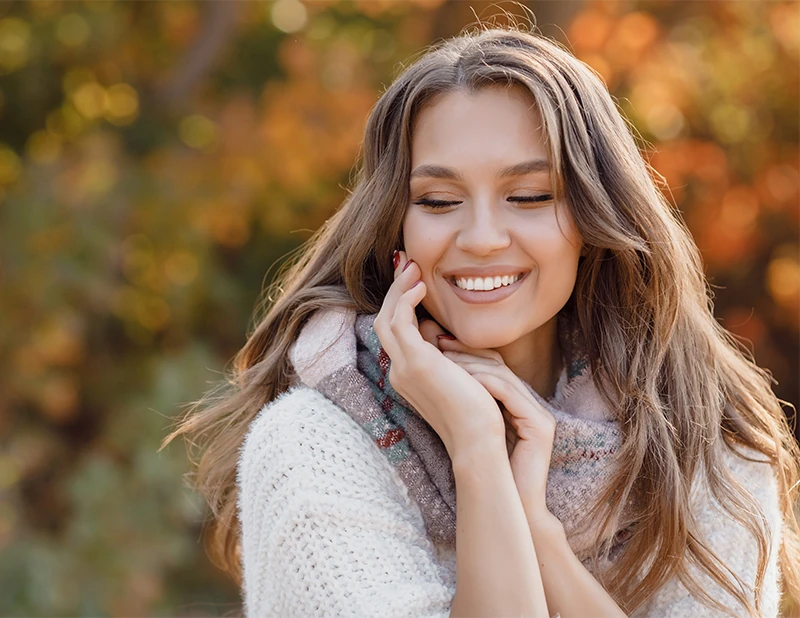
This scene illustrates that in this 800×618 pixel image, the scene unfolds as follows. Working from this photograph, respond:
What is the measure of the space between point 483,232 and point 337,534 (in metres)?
0.68

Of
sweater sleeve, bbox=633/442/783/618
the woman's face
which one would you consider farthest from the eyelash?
sweater sleeve, bbox=633/442/783/618

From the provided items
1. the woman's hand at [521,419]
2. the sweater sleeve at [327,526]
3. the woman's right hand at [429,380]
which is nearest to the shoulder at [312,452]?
the sweater sleeve at [327,526]

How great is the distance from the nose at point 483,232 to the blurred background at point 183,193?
3.42m

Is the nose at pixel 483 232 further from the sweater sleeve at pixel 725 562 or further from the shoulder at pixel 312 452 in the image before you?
the sweater sleeve at pixel 725 562

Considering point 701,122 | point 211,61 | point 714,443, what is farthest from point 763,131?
point 714,443

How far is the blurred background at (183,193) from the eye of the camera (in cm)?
535

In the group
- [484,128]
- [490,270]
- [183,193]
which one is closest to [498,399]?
[490,270]

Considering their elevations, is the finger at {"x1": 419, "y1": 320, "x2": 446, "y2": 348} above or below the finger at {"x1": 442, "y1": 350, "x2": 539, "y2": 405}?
above

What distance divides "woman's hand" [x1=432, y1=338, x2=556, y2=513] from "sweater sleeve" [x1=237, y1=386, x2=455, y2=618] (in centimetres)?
25

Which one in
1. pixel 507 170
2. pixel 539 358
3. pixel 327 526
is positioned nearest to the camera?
pixel 327 526

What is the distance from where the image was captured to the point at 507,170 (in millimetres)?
2109

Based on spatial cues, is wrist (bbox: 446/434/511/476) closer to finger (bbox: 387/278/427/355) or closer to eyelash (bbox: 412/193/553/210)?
finger (bbox: 387/278/427/355)

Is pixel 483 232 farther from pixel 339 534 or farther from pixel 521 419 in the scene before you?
pixel 339 534

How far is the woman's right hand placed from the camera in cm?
207
